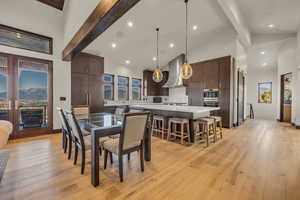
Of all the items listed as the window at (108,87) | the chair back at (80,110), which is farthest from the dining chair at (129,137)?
the window at (108,87)

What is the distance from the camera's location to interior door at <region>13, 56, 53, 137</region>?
3818mm

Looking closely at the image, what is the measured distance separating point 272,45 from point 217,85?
354 centimetres

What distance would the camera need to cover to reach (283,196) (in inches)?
64.9

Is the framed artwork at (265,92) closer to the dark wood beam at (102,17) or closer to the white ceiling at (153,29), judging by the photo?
the white ceiling at (153,29)

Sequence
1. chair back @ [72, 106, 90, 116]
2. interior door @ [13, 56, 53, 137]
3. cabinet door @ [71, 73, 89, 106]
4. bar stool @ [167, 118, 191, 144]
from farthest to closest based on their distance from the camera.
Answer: cabinet door @ [71, 73, 89, 106], interior door @ [13, 56, 53, 137], chair back @ [72, 106, 90, 116], bar stool @ [167, 118, 191, 144]

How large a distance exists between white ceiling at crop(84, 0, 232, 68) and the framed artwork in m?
5.36

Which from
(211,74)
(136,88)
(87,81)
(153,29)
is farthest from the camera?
(136,88)

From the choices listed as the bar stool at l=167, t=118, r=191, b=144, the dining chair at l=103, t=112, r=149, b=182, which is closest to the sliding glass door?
the dining chair at l=103, t=112, r=149, b=182

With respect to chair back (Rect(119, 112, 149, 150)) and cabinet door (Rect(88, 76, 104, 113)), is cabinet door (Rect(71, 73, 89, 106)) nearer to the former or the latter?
cabinet door (Rect(88, 76, 104, 113))

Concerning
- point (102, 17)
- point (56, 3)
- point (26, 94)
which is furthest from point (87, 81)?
point (102, 17)

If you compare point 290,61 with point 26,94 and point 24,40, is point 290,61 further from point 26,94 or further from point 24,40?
point 26,94

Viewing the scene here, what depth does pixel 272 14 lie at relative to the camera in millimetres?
4398

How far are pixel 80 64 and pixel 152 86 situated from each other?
402cm

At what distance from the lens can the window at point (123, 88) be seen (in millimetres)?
6865
